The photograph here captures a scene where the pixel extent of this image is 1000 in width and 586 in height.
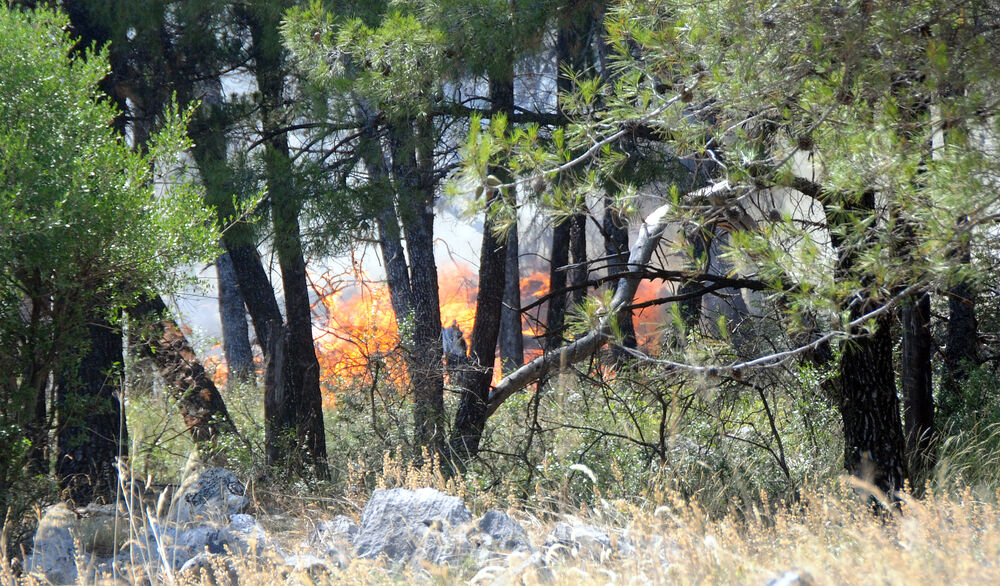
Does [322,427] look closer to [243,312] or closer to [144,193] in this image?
[144,193]

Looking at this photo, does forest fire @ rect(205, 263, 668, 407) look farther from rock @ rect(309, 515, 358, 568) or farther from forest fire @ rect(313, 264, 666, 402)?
rock @ rect(309, 515, 358, 568)

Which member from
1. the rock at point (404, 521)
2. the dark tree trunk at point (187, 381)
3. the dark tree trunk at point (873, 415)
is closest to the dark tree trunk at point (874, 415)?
the dark tree trunk at point (873, 415)

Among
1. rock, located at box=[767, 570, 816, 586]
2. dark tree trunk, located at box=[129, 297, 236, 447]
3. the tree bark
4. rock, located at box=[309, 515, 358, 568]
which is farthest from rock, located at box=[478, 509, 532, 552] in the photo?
dark tree trunk, located at box=[129, 297, 236, 447]

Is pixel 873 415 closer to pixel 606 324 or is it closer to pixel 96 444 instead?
pixel 606 324

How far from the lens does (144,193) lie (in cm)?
554

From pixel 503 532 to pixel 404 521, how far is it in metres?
0.52

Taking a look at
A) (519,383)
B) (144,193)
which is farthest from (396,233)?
(144,193)

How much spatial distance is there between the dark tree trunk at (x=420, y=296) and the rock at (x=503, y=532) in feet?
9.90

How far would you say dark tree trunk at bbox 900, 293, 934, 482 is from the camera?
6289 mm

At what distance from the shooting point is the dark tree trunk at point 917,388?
6289mm

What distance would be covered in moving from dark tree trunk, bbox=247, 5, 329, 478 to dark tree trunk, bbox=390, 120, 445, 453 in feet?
3.53

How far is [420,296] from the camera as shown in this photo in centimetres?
878

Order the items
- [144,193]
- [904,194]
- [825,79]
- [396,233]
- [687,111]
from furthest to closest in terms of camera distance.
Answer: [396,233] → [144,193] → [687,111] → [825,79] → [904,194]

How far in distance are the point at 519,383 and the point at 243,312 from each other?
29.6ft
